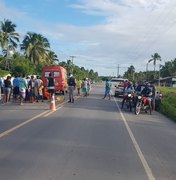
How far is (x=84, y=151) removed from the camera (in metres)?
9.51

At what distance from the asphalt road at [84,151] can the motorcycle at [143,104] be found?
6.18m

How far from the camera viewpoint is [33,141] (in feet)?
35.0

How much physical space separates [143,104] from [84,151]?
1268cm

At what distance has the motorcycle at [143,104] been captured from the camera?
69.7ft

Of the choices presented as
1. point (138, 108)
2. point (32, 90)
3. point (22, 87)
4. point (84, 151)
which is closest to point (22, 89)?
point (22, 87)

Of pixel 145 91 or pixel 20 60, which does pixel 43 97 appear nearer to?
pixel 145 91

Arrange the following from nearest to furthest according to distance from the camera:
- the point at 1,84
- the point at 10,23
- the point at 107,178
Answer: the point at 107,178 < the point at 1,84 < the point at 10,23

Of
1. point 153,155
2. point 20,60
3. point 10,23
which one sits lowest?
point 153,155

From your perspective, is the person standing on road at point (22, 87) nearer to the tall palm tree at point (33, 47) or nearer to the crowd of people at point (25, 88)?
the crowd of people at point (25, 88)

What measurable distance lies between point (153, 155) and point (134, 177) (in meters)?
2.38

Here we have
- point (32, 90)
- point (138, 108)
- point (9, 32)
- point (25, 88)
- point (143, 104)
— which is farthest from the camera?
point (9, 32)

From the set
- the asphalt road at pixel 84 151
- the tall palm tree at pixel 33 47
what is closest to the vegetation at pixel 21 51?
the tall palm tree at pixel 33 47

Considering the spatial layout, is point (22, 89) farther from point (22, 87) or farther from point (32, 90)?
point (32, 90)

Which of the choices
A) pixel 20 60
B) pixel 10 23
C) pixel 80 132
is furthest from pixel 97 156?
pixel 10 23
